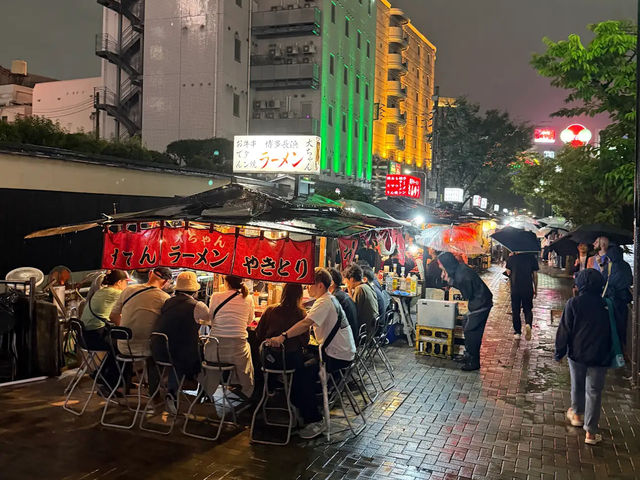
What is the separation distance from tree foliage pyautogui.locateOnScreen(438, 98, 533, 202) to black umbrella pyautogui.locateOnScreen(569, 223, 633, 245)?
3047cm

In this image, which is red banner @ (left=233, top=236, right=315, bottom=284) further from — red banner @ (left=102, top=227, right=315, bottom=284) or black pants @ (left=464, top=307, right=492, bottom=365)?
black pants @ (left=464, top=307, right=492, bottom=365)

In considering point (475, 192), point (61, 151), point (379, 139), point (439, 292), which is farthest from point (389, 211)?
point (379, 139)

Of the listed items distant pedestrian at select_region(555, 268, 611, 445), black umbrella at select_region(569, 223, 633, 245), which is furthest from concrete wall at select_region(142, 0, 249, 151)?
distant pedestrian at select_region(555, 268, 611, 445)

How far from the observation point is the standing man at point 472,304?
996cm

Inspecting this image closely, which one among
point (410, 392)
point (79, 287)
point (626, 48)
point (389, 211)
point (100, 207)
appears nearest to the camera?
point (410, 392)

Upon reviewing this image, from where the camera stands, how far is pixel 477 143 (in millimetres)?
42719

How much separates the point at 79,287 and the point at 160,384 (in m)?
4.13

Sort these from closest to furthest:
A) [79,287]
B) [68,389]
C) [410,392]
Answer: [68,389] < [410,392] < [79,287]

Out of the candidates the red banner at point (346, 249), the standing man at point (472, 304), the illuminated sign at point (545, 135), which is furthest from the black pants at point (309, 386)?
the illuminated sign at point (545, 135)

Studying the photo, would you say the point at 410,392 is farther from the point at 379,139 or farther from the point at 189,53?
the point at 379,139

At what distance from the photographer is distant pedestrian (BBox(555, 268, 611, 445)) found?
6551 millimetres

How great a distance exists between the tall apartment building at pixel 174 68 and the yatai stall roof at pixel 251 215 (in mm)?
25000

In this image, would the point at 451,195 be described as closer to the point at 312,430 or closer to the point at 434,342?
the point at 434,342

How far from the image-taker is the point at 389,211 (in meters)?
18.5
